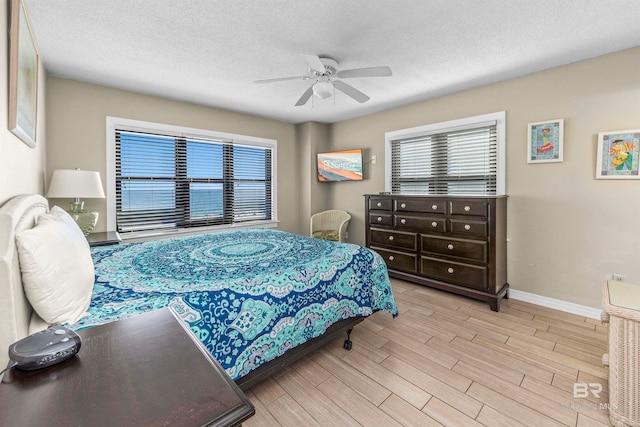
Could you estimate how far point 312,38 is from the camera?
229 cm

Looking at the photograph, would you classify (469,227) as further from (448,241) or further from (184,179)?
(184,179)

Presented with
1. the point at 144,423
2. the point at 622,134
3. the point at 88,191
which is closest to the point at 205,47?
the point at 88,191

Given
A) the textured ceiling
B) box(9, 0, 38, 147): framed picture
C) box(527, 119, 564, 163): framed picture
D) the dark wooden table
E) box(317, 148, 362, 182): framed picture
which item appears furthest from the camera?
box(317, 148, 362, 182): framed picture

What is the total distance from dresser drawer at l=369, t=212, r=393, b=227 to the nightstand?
295cm

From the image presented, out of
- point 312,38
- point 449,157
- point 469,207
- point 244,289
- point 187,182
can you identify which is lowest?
point 244,289

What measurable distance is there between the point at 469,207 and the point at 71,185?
3973mm

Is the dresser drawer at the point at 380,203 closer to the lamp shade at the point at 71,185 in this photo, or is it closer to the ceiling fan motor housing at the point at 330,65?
the ceiling fan motor housing at the point at 330,65

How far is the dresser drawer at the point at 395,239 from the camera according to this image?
353 cm

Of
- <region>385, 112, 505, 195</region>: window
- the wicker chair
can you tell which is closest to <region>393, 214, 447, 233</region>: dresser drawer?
<region>385, 112, 505, 195</region>: window

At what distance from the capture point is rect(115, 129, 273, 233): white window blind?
3.50 m

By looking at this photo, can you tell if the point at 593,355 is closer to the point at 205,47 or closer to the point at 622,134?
the point at 622,134

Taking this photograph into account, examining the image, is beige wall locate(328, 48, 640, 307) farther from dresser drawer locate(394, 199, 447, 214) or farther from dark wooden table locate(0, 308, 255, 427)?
dark wooden table locate(0, 308, 255, 427)

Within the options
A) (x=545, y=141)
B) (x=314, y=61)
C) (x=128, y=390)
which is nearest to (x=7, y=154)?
(x=128, y=390)

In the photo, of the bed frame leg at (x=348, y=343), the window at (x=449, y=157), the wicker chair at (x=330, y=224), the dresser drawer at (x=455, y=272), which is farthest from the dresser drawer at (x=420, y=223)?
the bed frame leg at (x=348, y=343)
